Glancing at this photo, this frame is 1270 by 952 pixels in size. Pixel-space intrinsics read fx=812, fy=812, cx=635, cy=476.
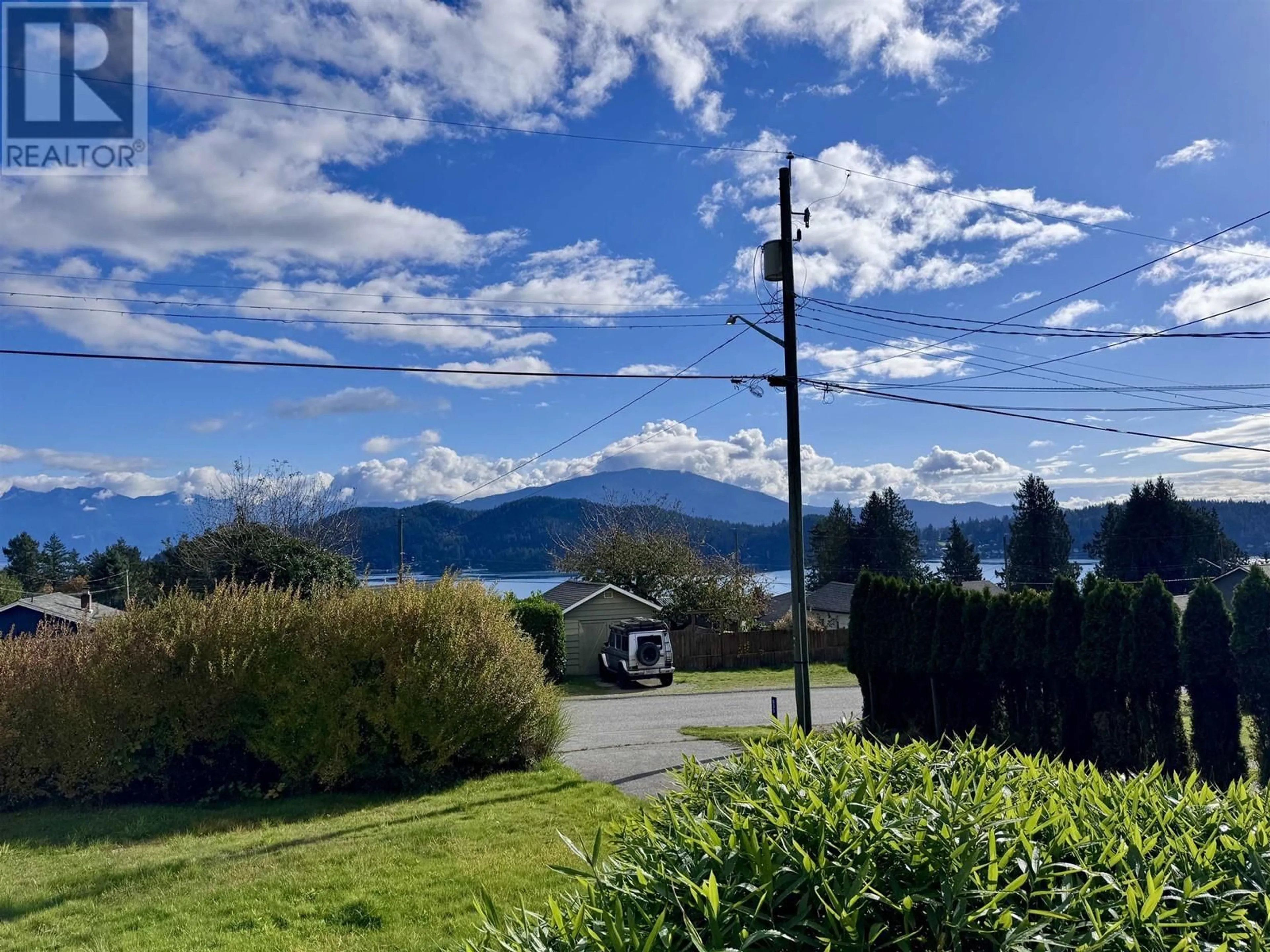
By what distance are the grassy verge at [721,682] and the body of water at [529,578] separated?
138 inches

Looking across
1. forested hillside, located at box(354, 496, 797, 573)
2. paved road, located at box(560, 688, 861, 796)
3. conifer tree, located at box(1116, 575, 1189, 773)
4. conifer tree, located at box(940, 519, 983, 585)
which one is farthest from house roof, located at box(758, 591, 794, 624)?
conifer tree, located at box(1116, 575, 1189, 773)

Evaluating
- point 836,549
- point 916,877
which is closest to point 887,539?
point 836,549

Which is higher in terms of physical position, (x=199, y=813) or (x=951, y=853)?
(x=951, y=853)

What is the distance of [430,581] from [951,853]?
1010 cm

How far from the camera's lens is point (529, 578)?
125ft

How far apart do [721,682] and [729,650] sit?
4.98 meters

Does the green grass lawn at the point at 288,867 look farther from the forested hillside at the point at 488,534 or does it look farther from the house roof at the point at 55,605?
the house roof at the point at 55,605

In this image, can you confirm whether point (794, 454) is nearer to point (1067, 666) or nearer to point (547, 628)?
point (1067, 666)

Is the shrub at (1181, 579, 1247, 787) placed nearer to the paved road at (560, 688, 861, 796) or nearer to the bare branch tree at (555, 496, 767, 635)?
the paved road at (560, 688, 861, 796)

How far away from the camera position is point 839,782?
2.53 meters

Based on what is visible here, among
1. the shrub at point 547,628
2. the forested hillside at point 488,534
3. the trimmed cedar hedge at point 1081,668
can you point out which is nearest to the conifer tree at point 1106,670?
the trimmed cedar hedge at point 1081,668

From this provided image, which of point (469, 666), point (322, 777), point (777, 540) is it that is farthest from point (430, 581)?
point (777, 540)

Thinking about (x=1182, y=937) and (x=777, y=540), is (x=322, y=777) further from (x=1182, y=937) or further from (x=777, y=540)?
(x=777, y=540)

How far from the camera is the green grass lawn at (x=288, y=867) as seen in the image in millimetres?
5496
